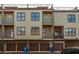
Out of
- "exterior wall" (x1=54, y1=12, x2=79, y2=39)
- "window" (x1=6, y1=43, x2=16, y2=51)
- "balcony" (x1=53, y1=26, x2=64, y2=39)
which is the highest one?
"exterior wall" (x1=54, y1=12, x2=79, y2=39)

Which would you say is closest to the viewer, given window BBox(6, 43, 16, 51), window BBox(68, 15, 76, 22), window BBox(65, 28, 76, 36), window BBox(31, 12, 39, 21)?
window BBox(6, 43, 16, 51)

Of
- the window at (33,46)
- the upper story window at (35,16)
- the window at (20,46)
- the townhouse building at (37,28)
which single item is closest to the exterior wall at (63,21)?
the townhouse building at (37,28)

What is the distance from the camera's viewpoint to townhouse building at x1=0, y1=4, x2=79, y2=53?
20.9m

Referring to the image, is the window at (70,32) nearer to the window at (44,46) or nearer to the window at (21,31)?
the window at (44,46)

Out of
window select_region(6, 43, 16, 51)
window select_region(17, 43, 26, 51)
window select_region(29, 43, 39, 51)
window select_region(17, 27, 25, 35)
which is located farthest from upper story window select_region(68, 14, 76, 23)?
window select_region(6, 43, 16, 51)

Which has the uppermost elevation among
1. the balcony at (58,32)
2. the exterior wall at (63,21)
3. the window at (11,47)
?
the exterior wall at (63,21)

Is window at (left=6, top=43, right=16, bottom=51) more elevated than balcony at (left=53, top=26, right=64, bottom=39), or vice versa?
balcony at (left=53, top=26, right=64, bottom=39)

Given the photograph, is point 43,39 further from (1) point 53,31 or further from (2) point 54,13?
(2) point 54,13

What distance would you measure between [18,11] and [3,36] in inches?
119

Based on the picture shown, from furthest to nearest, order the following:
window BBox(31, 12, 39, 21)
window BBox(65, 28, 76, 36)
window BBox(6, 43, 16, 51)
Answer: window BBox(65, 28, 76, 36) < window BBox(31, 12, 39, 21) < window BBox(6, 43, 16, 51)

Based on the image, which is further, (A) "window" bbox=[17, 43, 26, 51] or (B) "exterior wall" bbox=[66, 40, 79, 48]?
(B) "exterior wall" bbox=[66, 40, 79, 48]

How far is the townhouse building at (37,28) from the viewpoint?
68.6ft

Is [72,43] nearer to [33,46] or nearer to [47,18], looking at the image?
[47,18]

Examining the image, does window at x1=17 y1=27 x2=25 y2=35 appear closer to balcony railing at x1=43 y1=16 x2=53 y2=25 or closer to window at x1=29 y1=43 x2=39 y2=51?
window at x1=29 y1=43 x2=39 y2=51
